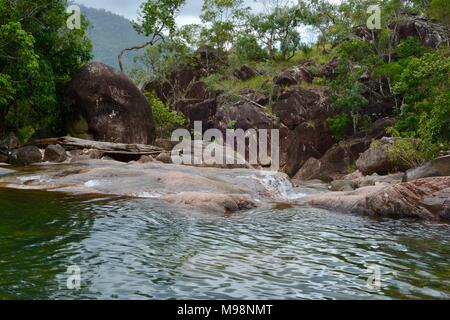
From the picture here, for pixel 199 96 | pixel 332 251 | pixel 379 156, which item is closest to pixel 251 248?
pixel 332 251

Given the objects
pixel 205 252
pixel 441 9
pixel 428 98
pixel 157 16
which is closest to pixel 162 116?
pixel 157 16

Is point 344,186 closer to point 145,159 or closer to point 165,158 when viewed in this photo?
point 165,158

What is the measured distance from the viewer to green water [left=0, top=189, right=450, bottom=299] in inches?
301

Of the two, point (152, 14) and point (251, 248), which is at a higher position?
point (152, 14)

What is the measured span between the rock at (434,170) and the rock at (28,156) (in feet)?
69.7

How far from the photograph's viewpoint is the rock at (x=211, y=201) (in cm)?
1591

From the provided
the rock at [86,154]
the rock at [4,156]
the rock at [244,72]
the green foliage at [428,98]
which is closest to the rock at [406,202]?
the green foliage at [428,98]

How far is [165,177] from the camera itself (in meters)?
19.8

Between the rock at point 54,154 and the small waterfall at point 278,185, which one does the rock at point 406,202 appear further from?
the rock at point 54,154

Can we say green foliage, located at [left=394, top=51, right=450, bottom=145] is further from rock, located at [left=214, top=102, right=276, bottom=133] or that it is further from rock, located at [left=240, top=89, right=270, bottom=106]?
rock, located at [left=240, top=89, right=270, bottom=106]

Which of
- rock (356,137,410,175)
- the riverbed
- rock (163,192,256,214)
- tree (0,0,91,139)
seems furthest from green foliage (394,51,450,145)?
tree (0,0,91,139)

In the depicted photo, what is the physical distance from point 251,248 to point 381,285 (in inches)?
134

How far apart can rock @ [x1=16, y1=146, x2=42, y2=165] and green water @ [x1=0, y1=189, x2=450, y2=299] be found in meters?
11.9

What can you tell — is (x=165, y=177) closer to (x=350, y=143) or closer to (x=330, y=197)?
(x=330, y=197)
